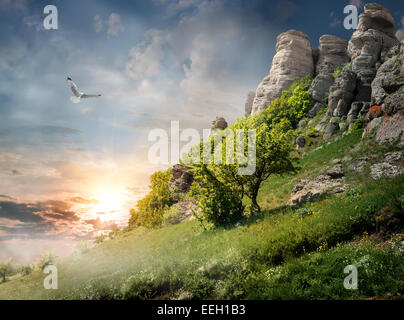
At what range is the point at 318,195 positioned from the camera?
15.9 metres

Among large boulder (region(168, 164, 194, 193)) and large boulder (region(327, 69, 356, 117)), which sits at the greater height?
large boulder (region(327, 69, 356, 117))

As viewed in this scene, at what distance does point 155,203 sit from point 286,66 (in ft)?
230

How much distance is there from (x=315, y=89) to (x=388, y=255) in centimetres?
6375

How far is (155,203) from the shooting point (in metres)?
45.3

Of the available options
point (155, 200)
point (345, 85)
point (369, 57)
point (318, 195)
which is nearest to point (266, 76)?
point (369, 57)

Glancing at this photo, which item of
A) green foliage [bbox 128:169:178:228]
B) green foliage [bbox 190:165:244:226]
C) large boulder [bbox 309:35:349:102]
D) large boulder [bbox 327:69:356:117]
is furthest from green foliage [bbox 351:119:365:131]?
large boulder [bbox 309:35:349:102]

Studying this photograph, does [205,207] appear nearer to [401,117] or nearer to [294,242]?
[294,242]

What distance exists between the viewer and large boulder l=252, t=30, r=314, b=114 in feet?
249

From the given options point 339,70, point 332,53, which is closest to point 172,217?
point 339,70

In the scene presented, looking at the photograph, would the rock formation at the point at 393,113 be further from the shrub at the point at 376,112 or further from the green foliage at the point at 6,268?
the green foliage at the point at 6,268

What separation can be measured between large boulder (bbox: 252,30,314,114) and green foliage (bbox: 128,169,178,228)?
48.1 metres

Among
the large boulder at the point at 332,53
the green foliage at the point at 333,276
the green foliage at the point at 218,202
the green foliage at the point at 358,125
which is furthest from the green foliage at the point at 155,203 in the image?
the large boulder at the point at 332,53

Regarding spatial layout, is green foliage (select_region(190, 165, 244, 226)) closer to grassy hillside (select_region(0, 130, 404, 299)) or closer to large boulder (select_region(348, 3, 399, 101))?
grassy hillside (select_region(0, 130, 404, 299))

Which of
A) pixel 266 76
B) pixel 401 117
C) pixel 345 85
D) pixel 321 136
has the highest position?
pixel 266 76
